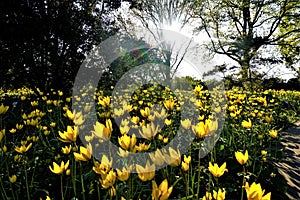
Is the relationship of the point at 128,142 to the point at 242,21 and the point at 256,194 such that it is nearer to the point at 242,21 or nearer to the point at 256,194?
the point at 256,194

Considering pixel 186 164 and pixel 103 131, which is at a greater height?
pixel 103 131

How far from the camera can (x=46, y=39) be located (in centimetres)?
759

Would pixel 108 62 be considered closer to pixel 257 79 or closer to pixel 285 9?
pixel 257 79

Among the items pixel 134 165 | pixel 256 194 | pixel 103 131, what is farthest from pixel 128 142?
pixel 134 165

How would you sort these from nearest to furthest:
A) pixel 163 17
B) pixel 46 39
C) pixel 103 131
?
pixel 103 131, pixel 46 39, pixel 163 17

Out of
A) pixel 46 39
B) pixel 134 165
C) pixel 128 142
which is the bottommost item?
pixel 134 165

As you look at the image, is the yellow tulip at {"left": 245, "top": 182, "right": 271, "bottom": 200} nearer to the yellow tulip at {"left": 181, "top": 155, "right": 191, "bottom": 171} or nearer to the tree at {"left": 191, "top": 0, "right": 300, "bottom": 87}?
the yellow tulip at {"left": 181, "top": 155, "right": 191, "bottom": 171}

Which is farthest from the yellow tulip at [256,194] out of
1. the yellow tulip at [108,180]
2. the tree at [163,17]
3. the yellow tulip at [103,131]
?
the tree at [163,17]

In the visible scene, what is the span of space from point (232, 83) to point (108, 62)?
36.6ft

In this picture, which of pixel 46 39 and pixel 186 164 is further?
pixel 46 39

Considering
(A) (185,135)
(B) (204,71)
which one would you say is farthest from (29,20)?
(B) (204,71)

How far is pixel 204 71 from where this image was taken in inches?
829

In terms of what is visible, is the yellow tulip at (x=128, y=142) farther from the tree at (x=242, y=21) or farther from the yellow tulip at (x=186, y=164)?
the tree at (x=242, y=21)

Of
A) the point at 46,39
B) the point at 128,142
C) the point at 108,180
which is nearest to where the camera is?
the point at 108,180
